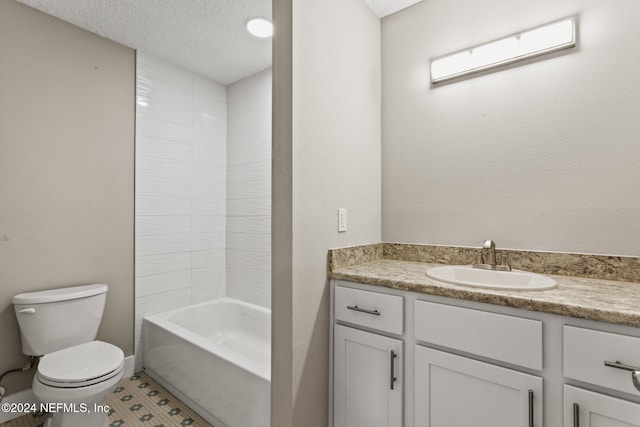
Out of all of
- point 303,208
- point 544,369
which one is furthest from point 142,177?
point 544,369

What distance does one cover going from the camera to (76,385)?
1.46 meters

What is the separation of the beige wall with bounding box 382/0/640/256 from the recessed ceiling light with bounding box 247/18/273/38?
766mm

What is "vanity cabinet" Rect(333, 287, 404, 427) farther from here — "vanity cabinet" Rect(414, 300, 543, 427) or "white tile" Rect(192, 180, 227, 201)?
"white tile" Rect(192, 180, 227, 201)

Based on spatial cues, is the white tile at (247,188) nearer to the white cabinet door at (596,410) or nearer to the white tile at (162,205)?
the white tile at (162,205)

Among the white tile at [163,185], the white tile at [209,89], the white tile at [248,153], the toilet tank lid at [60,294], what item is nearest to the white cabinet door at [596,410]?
the white tile at [248,153]

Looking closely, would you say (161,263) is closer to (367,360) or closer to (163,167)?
(163,167)

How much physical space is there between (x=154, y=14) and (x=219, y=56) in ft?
1.84

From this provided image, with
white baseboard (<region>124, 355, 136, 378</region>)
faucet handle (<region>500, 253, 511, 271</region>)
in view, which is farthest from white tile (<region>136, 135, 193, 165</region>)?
faucet handle (<region>500, 253, 511, 271</region>)

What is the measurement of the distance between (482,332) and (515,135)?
3.21 feet

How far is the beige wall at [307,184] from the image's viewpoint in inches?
51.8

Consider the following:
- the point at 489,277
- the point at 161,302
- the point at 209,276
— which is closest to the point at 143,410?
the point at 161,302

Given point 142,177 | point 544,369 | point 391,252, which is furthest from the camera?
point 142,177

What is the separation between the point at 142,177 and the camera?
2.36 meters

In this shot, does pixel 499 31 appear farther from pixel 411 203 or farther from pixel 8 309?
pixel 8 309
